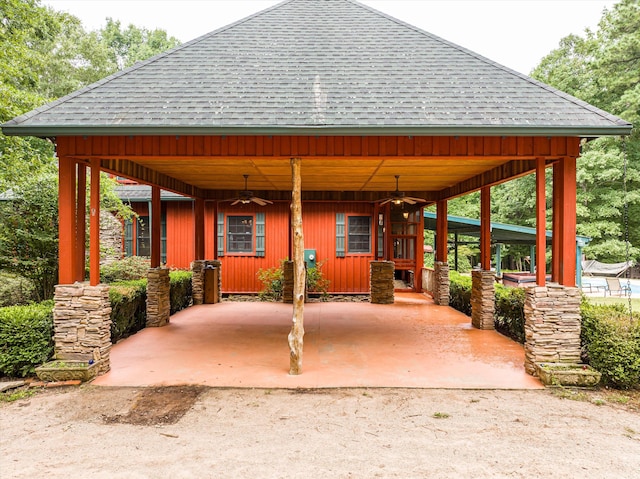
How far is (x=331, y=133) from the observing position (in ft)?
15.3

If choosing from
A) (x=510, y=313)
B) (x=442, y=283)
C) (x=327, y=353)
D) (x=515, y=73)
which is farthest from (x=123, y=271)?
(x=515, y=73)

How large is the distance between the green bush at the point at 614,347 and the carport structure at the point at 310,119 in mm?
236

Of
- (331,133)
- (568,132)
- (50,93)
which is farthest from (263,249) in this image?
(50,93)

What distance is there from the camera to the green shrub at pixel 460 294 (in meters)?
→ 9.45

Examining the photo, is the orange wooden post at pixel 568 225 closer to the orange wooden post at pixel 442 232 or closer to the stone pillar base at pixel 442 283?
the orange wooden post at pixel 442 232

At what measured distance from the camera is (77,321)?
16.1ft

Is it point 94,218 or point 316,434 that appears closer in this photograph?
point 316,434

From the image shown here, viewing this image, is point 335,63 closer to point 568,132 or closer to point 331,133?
point 331,133

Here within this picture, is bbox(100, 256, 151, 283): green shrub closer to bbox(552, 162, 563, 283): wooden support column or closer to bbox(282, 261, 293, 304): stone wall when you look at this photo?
bbox(282, 261, 293, 304): stone wall

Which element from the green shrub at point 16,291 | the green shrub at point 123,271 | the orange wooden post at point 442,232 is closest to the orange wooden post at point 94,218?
the green shrub at point 16,291

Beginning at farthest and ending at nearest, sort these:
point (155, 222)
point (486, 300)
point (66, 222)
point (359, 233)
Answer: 1. point (359, 233)
2. point (155, 222)
3. point (486, 300)
4. point (66, 222)

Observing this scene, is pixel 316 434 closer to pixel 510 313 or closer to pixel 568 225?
pixel 568 225

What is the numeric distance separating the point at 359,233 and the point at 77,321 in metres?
8.60

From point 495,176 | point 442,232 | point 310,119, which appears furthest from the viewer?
point 442,232
